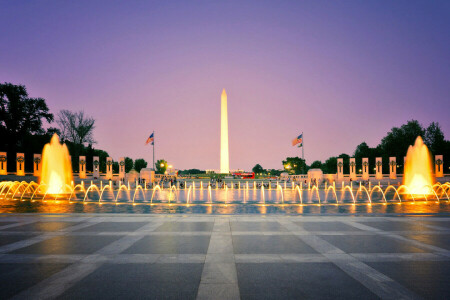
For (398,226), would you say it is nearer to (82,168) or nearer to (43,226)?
(43,226)

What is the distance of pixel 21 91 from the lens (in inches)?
2477

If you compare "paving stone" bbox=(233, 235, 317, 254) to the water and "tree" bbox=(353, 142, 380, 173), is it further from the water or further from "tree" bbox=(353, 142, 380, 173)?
"tree" bbox=(353, 142, 380, 173)

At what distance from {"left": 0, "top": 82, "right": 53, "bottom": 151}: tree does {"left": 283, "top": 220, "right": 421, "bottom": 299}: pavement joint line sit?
71.6m

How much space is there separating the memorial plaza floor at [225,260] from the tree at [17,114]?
62.5 meters

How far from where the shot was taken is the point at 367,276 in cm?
574

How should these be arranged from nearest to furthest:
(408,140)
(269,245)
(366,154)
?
(269,245) → (408,140) → (366,154)

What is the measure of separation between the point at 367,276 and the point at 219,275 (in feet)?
10.1

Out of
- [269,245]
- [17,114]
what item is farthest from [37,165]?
[269,245]

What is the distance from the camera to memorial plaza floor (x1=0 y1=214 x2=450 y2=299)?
5105 mm

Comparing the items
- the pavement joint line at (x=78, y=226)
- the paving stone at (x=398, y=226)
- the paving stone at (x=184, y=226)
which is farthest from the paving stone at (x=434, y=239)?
the pavement joint line at (x=78, y=226)

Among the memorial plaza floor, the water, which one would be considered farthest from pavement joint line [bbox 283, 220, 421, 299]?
the water

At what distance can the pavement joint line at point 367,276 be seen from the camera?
4.94 meters

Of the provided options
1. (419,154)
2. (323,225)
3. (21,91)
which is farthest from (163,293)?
(21,91)

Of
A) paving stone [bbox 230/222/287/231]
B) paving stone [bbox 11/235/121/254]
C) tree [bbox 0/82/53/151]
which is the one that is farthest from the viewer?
tree [bbox 0/82/53/151]
